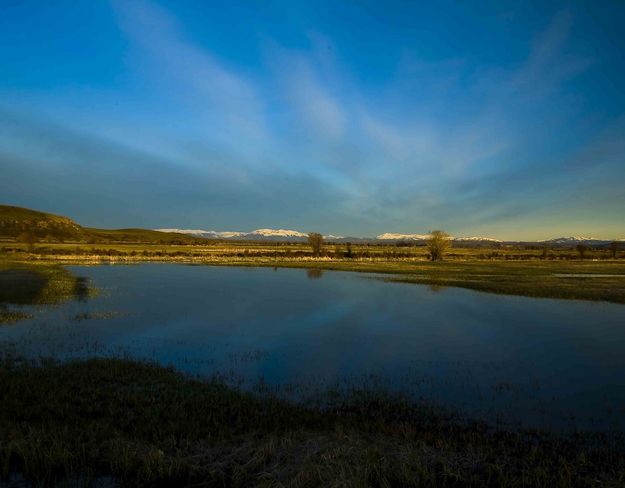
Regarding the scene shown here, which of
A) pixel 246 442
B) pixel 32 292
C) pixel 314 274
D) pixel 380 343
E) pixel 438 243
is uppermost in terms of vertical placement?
pixel 438 243

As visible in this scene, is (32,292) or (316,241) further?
(316,241)

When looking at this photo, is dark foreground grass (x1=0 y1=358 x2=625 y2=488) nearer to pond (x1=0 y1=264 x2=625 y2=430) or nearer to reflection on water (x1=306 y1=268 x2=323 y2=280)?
pond (x1=0 y1=264 x2=625 y2=430)

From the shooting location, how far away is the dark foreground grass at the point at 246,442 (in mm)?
6535

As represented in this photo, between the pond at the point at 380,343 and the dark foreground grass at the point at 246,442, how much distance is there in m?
1.62

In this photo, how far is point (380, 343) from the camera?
1891cm

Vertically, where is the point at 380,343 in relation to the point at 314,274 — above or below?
below

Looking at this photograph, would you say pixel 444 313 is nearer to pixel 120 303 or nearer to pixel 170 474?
pixel 120 303

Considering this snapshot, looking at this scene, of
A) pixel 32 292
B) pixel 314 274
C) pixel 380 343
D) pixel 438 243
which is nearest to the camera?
pixel 380 343

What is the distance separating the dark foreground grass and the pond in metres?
1.62

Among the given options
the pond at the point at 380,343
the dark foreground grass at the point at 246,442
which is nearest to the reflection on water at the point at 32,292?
the pond at the point at 380,343

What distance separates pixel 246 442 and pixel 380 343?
1177 cm

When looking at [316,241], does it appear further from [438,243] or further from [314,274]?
[314,274]

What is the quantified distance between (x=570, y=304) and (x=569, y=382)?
1913 cm

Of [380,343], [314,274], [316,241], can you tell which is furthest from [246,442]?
[316,241]
